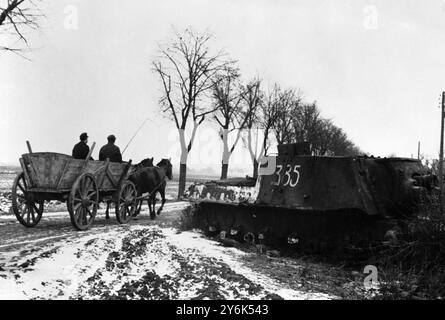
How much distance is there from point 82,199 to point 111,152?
8.44ft

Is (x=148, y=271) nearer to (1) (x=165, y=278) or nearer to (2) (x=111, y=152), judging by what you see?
(1) (x=165, y=278)

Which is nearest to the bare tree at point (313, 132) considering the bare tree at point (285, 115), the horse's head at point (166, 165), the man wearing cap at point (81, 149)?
the bare tree at point (285, 115)

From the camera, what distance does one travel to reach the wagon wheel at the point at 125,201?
12.4m

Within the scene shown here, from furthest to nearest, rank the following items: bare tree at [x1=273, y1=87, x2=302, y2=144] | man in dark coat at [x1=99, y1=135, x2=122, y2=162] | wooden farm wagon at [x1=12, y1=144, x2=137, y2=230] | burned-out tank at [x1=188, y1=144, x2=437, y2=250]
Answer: bare tree at [x1=273, y1=87, x2=302, y2=144]
man in dark coat at [x1=99, y1=135, x2=122, y2=162]
wooden farm wagon at [x1=12, y1=144, x2=137, y2=230]
burned-out tank at [x1=188, y1=144, x2=437, y2=250]

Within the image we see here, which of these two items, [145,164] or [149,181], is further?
[145,164]

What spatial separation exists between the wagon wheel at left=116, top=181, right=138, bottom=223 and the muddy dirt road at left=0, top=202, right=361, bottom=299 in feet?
8.78

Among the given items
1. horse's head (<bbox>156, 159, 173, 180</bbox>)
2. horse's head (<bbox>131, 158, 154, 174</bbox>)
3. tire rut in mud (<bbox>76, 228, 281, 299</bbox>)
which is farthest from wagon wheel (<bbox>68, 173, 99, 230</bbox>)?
horse's head (<bbox>156, 159, 173, 180</bbox>)

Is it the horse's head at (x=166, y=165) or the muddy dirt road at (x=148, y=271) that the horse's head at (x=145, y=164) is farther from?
the muddy dirt road at (x=148, y=271)

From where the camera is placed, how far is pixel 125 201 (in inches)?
507

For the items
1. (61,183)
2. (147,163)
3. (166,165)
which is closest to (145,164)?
(147,163)

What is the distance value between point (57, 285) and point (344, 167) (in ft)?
16.4

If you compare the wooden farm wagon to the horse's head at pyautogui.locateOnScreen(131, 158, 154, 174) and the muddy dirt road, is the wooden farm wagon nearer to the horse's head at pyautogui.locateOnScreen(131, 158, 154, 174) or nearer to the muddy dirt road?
the muddy dirt road

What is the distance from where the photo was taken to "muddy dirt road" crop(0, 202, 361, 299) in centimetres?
527
